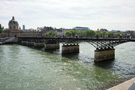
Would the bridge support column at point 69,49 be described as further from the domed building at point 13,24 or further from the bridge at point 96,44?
the domed building at point 13,24

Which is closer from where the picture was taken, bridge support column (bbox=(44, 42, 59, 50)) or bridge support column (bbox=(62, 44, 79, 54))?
bridge support column (bbox=(62, 44, 79, 54))

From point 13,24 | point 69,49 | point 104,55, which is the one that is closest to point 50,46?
point 69,49

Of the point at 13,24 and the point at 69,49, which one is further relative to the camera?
the point at 13,24

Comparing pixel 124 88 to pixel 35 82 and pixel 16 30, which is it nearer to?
pixel 35 82

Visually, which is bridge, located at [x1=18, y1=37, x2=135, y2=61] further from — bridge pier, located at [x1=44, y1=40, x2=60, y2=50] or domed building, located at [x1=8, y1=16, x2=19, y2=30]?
domed building, located at [x1=8, y1=16, x2=19, y2=30]

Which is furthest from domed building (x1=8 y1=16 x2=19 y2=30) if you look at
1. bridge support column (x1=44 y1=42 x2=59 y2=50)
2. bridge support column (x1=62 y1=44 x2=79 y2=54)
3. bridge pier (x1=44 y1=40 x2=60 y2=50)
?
bridge support column (x1=62 y1=44 x2=79 y2=54)

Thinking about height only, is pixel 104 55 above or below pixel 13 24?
below

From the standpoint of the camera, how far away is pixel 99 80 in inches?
702

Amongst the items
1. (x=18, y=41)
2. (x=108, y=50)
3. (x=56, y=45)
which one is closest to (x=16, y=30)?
(x=18, y=41)

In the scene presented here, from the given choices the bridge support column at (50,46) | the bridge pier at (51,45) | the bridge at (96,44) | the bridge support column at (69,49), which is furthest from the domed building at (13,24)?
the bridge support column at (69,49)

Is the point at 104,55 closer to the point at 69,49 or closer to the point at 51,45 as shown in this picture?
the point at 69,49

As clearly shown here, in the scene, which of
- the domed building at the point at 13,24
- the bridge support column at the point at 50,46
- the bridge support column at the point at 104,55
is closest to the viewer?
the bridge support column at the point at 104,55

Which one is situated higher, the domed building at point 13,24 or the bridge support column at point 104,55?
the domed building at point 13,24

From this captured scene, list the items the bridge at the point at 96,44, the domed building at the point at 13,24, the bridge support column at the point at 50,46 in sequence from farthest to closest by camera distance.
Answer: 1. the domed building at the point at 13,24
2. the bridge support column at the point at 50,46
3. the bridge at the point at 96,44
